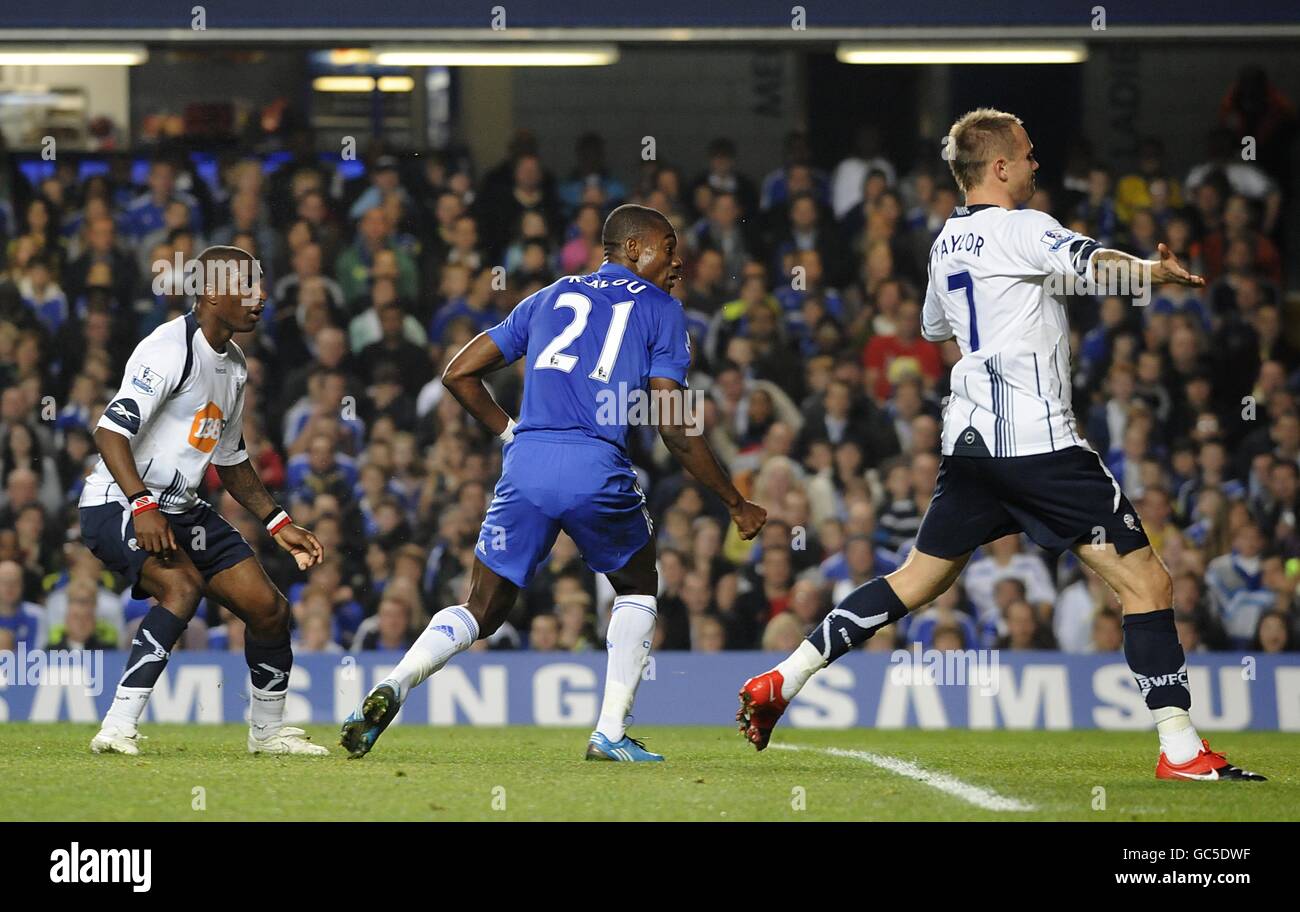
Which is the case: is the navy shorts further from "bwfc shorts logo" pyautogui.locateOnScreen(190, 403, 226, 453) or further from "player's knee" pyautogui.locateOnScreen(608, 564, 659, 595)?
"bwfc shorts logo" pyautogui.locateOnScreen(190, 403, 226, 453)

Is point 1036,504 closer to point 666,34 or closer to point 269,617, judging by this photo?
point 269,617

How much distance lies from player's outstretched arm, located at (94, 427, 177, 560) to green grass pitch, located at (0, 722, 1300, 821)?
79 centimetres

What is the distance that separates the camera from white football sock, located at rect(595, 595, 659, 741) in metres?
6.91

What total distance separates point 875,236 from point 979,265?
7736 millimetres

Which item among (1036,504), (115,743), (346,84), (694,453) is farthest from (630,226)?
(346,84)

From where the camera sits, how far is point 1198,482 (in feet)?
42.0

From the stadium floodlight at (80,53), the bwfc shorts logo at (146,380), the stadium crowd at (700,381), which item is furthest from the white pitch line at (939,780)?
the stadium floodlight at (80,53)

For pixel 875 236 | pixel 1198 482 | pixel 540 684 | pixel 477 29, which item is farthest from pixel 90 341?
pixel 1198 482

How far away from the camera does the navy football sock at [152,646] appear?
285 inches

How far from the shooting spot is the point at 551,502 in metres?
6.65

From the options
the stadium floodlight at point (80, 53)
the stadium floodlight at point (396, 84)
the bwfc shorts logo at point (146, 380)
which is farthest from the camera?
the stadium floodlight at point (396, 84)

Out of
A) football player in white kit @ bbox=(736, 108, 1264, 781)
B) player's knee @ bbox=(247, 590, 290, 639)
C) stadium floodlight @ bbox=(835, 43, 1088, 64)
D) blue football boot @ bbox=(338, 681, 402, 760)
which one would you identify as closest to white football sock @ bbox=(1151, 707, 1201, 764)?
football player in white kit @ bbox=(736, 108, 1264, 781)

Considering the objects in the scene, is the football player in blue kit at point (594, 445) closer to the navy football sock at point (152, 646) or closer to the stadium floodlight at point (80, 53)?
the navy football sock at point (152, 646)

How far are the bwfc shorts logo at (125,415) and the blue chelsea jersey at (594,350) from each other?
1398 mm
